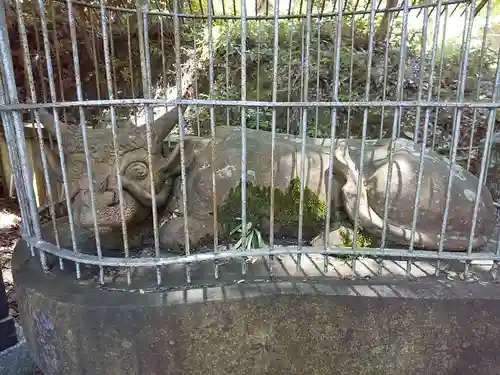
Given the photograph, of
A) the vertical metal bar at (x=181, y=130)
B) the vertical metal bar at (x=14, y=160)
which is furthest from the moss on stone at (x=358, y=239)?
the vertical metal bar at (x=14, y=160)

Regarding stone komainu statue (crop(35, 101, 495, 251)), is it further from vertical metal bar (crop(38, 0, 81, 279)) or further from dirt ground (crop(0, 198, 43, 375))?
dirt ground (crop(0, 198, 43, 375))

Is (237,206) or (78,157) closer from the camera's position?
(78,157)

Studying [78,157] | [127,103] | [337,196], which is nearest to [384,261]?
[337,196]

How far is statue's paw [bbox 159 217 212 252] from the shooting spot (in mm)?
2684

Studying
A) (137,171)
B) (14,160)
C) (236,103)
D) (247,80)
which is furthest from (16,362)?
(247,80)

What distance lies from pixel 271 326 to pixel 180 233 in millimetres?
831

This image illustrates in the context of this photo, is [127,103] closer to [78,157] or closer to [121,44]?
[78,157]

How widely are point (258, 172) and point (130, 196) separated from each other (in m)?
0.85

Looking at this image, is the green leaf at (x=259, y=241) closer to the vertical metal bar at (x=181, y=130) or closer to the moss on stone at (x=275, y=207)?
the moss on stone at (x=275, y=207)

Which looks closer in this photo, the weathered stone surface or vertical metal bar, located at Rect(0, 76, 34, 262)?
vertical metal bar, located at Rect(0, 76, 34, 262)

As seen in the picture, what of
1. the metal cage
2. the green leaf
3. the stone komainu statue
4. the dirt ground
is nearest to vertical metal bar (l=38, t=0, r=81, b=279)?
the metal cage

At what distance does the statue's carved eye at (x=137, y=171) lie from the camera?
2.53 m

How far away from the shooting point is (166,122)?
2.71 metres

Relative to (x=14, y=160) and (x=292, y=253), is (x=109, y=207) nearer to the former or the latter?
(x=14, y=160)
